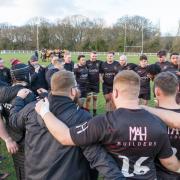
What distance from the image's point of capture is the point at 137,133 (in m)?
2.63

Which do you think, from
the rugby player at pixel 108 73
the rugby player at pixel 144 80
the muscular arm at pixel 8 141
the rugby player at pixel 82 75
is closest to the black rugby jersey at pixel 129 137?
the muscular arm at pixel 8 141

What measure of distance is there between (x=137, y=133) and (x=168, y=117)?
45cm

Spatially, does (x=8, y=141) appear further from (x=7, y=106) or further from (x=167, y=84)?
(x=167, y=84)

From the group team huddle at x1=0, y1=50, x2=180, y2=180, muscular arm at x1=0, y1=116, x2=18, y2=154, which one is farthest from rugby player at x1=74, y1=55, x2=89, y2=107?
team huddle at x1=0, y1=50, x2=180, y2=180

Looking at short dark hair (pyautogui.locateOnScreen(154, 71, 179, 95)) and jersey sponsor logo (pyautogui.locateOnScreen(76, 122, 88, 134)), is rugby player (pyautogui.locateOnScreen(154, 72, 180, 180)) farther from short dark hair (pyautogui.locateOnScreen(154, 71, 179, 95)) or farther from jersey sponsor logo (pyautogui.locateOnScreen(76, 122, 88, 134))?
jersey sponsor logo (pyautogui.locateOnScreen(76, 122, 88, 134))

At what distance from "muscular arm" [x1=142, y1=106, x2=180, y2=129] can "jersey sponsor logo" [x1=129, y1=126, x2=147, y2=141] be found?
13.6 inches

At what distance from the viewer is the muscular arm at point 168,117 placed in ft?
9.61

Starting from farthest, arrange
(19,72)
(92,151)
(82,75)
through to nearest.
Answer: (82,75), (19,72), (92,151)

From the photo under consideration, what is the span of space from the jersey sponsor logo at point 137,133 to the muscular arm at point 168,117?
0.35m

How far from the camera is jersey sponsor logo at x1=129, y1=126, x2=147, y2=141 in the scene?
8.64 feet

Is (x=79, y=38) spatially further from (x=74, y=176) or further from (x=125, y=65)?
(x=74, y=176)

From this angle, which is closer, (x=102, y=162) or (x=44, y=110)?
(x=102, y=162)

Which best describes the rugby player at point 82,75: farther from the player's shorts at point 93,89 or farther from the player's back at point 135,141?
the player's back at point 135,141

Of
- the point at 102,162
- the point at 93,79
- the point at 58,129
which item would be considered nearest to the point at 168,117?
the point at 102,162
